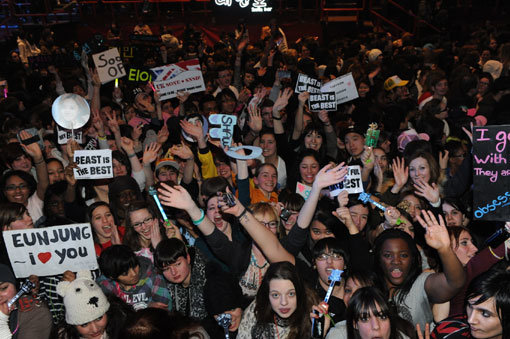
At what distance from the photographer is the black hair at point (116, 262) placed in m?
3.87

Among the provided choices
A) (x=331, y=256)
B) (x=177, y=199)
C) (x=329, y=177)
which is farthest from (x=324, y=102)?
(x=177, y=199)

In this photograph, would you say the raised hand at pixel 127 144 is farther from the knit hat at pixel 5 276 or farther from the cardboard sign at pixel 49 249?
the knit hat at pixel 5 276

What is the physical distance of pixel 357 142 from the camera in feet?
21.1

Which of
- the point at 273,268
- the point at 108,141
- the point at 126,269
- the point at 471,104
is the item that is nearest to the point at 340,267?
the point at 273,268

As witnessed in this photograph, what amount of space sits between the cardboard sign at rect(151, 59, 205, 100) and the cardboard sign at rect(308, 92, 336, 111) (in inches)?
87.5

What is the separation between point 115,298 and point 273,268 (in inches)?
48.3

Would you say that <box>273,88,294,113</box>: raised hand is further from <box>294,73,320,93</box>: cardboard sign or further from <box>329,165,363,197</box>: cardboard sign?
<box>329,165,363,197</box>: cardboard sign

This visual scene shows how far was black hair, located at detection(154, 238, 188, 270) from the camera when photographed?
3904 millimetres

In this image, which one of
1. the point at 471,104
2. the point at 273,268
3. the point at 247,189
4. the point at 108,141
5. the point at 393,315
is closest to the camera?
the point at 393,315

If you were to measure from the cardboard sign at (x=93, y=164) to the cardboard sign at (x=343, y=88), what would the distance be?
4002mm

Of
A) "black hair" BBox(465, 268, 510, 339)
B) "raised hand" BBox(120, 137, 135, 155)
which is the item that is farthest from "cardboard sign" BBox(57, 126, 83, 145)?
"black hair" BBox(465, 268, 510, 339)

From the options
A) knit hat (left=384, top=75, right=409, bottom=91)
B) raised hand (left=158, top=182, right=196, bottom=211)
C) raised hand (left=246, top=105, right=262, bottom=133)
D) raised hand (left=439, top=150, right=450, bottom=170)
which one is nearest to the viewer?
raised hand (left=158, top=182, right=196, bottom=211)

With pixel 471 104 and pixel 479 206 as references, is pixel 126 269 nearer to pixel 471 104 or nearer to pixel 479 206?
pixel 479 206

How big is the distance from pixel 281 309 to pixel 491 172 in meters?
2.31
